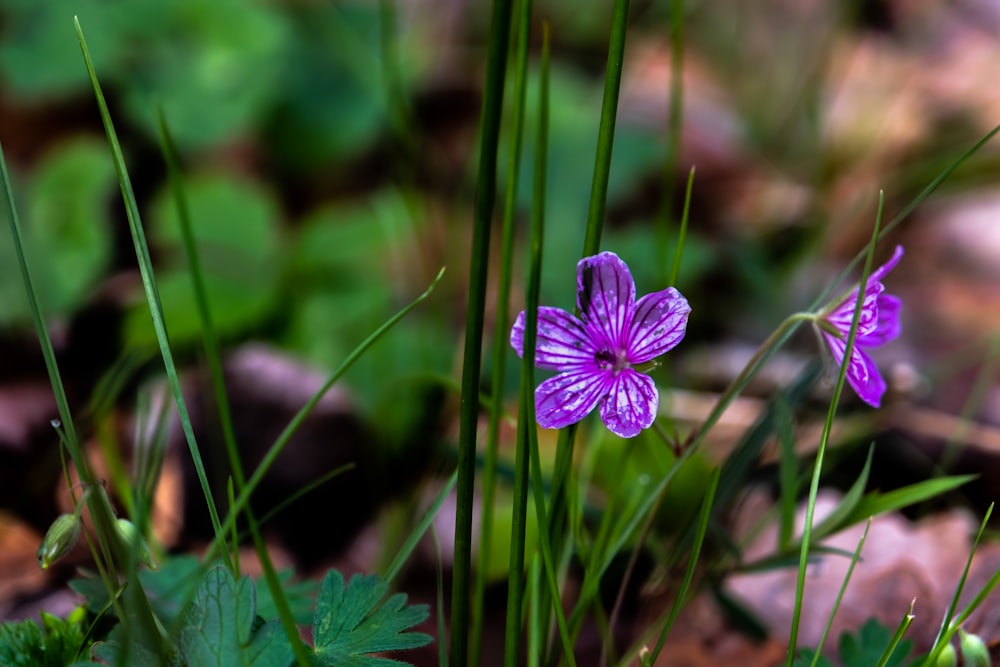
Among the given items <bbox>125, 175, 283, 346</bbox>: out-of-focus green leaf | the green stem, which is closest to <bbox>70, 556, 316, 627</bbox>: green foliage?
the green stem

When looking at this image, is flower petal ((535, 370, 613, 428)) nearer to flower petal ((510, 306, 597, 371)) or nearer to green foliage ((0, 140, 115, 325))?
flower petal ((510, 306, 597, 371))

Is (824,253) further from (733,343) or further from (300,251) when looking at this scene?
(300,251)

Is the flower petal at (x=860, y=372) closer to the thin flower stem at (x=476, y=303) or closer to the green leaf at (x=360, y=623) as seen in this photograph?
the thin flower stem at (x=476, y=303)

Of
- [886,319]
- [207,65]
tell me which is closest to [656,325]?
[886,319]

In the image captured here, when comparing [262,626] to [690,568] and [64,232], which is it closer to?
[690,568]

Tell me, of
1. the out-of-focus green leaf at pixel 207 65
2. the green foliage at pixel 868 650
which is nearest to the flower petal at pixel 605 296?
the green foliage at pixel 868 650
